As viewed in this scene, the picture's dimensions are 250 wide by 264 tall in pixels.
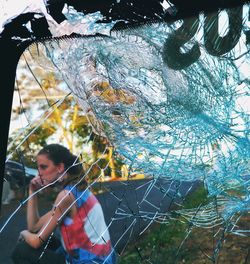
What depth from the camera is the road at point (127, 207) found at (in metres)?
1.84

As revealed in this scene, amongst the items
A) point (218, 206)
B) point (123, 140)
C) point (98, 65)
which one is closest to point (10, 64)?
point (98, 65)

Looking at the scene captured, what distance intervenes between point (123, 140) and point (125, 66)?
0.27 meters

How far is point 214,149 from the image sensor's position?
6.06 ft

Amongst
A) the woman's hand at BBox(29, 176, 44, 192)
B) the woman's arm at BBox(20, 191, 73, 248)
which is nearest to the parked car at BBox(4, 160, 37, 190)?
the woman's hand at BBox(29, 176, 44, 192)

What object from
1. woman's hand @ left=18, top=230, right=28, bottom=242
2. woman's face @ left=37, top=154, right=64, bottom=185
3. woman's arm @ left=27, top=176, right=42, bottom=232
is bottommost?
woman's hand @ left=18, top=230, right=28, bottom=242

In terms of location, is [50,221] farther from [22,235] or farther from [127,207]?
[127,207]

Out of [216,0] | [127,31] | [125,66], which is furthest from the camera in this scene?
[125,66]

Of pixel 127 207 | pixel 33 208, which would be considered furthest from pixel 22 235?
pixel 127 207

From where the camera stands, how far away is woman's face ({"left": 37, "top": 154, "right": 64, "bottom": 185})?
6.06 feet

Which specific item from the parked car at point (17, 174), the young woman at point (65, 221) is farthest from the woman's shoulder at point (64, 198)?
the parked car at point (17, 174)

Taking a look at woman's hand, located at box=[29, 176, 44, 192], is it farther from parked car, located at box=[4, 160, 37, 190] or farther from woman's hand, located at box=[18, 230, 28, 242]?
woman's hand, located at box=[18, 230, 28, 242]

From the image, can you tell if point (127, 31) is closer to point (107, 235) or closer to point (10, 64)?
point (10, 64)

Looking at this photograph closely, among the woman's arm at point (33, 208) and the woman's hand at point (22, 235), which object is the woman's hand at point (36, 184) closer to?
the woman's arm at point (33, 208)

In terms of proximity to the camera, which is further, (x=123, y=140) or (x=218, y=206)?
(x=123, y=140)
